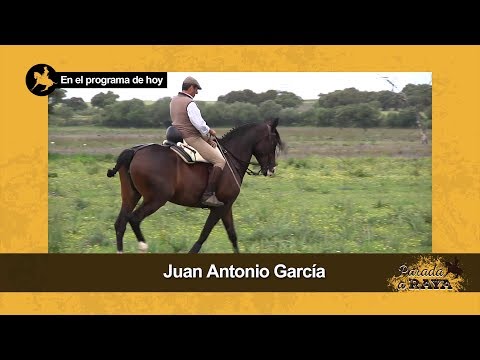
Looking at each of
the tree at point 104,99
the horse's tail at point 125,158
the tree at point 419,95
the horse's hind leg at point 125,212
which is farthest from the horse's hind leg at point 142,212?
the tree at point 419,95

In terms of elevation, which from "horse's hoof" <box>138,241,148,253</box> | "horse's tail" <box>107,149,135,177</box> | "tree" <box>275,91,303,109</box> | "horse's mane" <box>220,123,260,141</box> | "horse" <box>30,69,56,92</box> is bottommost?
"horse's hoof" <box>138,241,148,253</box>

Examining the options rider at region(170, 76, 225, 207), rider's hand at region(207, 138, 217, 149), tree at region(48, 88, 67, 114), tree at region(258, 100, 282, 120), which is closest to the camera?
tree at region(48, 88, 67, 114)

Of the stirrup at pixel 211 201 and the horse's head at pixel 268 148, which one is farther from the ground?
the horse's head at pixel 268 148

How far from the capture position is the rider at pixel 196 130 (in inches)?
472

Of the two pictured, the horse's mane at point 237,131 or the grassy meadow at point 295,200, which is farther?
the horse's mane at point 237,131

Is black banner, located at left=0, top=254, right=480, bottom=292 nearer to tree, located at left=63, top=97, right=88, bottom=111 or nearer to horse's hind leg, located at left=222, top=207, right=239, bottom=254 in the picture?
horse's hind leg, located at left=222, top=207, right=239, bottom=254

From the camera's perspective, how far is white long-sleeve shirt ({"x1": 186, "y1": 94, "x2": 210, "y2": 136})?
12.1 meters

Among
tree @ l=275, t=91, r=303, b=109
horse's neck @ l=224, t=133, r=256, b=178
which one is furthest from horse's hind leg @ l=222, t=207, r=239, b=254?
tree @ l=275, t=91, r=303, b=109

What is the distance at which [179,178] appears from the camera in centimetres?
1259

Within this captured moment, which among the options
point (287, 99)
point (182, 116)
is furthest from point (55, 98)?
point (287, 99)

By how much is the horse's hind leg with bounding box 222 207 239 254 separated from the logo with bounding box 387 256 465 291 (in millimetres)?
2297

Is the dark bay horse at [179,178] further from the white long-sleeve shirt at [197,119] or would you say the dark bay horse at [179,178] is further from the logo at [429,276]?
the logo at [429,276]

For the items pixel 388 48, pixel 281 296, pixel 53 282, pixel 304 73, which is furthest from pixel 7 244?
pixel 388 48

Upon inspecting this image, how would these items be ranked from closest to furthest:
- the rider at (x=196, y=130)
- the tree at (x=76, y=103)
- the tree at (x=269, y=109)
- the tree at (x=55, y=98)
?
the tree at (x=55, y=98) < the tree at (x=76, y=103) < the rider at (x=196, y=130) < the tree at (x=269, y=109)
